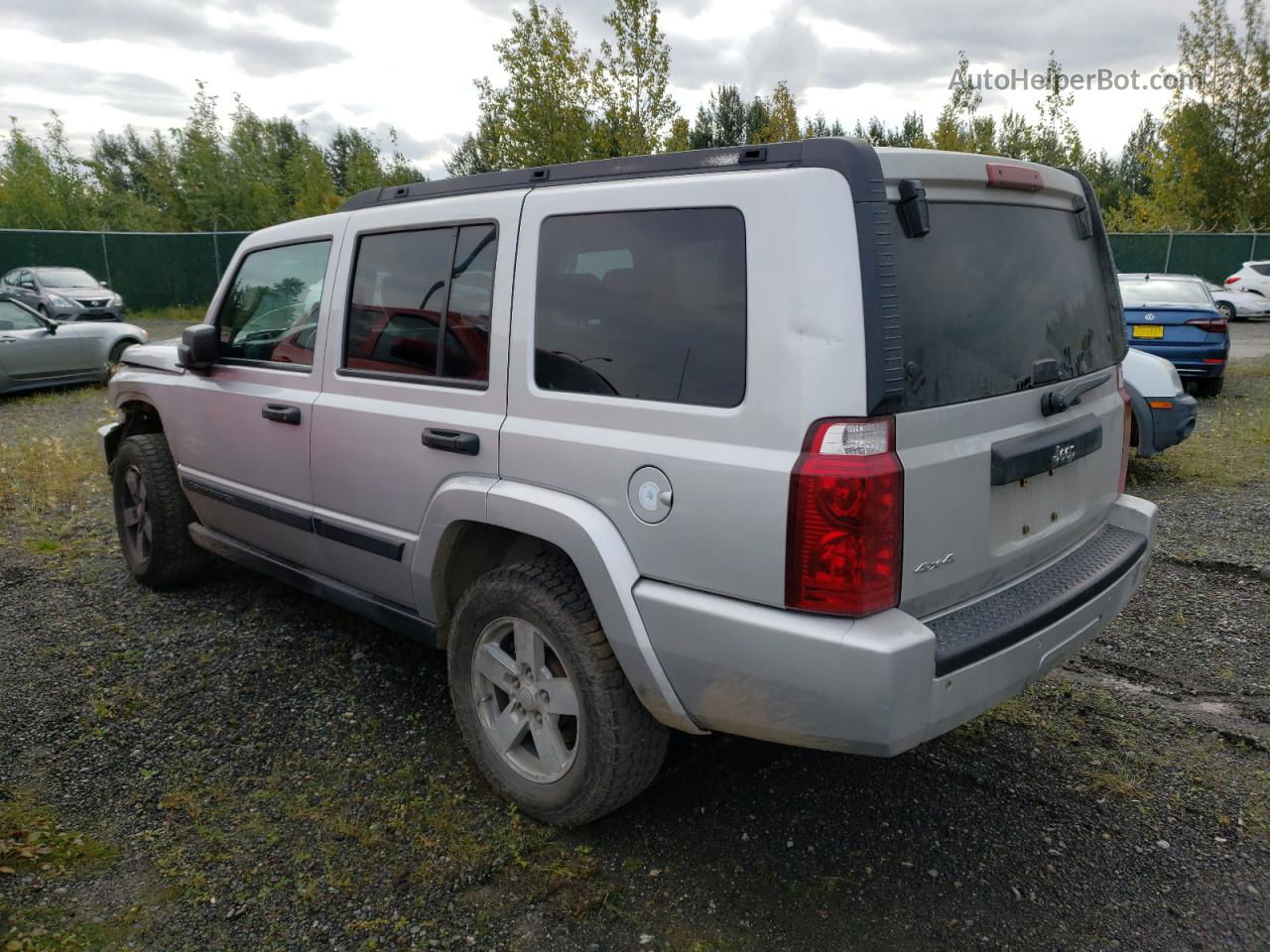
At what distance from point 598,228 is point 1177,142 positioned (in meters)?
34.6

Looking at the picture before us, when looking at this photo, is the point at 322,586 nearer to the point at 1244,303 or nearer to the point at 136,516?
the point at 136,516

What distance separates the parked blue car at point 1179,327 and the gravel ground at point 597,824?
7393mm

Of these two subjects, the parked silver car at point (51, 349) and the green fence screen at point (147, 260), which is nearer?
the parked silver car at point (51, 349)

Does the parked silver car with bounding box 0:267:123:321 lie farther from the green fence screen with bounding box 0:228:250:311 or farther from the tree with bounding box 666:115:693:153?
the tree with bounding box 666:115:693:153

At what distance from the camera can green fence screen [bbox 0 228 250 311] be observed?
24.1m

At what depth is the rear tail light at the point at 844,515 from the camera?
2137mm

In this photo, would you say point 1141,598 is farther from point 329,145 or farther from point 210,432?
point 329,145

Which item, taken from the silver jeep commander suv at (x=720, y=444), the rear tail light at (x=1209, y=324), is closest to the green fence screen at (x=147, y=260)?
the rear tail light at (x=1209, y=324)

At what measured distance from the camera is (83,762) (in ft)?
10.8

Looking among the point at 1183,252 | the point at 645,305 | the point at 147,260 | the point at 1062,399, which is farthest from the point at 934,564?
the point at 1183,252

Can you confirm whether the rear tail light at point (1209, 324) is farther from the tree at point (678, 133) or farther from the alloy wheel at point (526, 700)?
the tree at point (678, 133)

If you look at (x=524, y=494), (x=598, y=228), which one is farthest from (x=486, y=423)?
(x=598, y=228)

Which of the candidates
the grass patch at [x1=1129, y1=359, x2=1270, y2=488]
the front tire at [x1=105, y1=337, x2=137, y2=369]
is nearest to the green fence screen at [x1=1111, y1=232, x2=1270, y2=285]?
the grass patch at [x1=1129, y1=359, x2=1270, y2=488]

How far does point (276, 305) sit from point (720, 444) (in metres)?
2.53
